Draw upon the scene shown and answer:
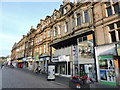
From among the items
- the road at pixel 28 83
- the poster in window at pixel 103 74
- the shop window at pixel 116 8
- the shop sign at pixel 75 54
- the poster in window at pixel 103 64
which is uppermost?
the shop window at pixel 116 8

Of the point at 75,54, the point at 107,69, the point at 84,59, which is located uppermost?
the point at 75,54

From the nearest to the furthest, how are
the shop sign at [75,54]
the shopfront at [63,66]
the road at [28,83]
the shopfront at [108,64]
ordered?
1. the road at [28,83]
2. the shopfront at [108,64]
3. the shop sign at [75,54]
4. the shopfront at [63,66]

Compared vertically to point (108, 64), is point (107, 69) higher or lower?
lower

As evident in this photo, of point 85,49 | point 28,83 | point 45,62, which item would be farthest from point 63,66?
point 28,83

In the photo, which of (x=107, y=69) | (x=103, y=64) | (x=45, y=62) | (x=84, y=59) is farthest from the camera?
(x=45, y=62)

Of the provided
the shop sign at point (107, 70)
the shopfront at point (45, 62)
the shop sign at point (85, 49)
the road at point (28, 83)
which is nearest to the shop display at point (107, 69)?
the shop sign at point (107, 70)

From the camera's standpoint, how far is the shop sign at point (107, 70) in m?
10.0

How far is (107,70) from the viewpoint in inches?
415

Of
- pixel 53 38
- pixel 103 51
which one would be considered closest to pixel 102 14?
pixel 103 51

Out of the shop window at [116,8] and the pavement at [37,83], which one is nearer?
the pavement at [37,83]

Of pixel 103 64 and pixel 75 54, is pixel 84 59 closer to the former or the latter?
pixel 75 54

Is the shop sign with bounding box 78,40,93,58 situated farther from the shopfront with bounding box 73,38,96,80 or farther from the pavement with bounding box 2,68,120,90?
the pavement with bounding box 2,68,120,90

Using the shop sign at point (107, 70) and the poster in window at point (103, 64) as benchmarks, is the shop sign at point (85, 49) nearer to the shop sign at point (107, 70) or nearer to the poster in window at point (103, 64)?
the poster in window at point (103, 64)

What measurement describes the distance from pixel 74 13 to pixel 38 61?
18699 mm
